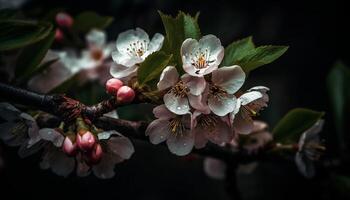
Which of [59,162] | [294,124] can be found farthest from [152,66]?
[294,124]

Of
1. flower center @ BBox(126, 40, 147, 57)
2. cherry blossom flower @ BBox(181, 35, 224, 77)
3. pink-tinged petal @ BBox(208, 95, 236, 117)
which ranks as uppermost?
cherry blossom flower @ BBox(181, 35, 224, 77)

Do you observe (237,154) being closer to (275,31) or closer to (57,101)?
(57,101)

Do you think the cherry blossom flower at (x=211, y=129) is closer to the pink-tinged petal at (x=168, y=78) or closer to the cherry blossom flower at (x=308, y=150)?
the pink-tinged petal at (x=168, y=78)

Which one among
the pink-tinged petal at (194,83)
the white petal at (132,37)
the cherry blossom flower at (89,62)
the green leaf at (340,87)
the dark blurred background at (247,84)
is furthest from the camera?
the dark blurred background at (247,84)

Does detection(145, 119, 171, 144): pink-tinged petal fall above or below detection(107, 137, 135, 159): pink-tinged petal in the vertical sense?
above

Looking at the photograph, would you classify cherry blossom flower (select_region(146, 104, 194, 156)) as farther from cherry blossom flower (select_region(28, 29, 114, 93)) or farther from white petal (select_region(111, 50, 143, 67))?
cherry blossom flower (select_region(28, 29, 114, 93))

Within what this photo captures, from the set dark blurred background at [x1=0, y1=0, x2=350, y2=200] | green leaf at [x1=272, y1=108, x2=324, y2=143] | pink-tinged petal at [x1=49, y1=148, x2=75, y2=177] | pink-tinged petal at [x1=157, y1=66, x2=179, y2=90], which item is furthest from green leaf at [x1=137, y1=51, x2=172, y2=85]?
dark blurred background at [x1=0, y1=0, x2=350, y2=200]

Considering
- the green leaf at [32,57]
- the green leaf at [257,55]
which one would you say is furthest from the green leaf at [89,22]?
the green leaf at [257,55]
